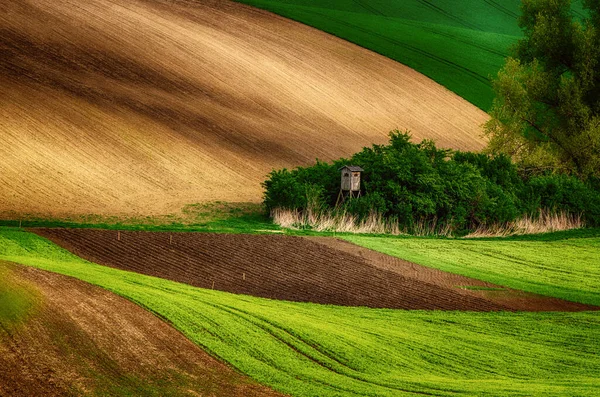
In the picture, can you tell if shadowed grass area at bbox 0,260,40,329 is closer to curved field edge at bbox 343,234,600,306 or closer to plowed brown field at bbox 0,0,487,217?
curved field edge at bbox 343,234,600,306

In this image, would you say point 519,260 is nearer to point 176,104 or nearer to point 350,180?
point 350,180

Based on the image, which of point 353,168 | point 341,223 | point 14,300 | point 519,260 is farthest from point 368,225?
point 14,300

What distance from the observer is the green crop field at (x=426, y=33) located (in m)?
66.9

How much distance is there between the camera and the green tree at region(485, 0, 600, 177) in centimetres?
4278

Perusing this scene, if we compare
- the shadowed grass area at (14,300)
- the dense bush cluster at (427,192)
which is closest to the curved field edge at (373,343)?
the shadowed grass area at (14,300)

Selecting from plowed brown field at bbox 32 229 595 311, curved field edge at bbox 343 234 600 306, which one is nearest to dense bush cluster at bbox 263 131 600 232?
curved field edge at bbox 343 234 600 306

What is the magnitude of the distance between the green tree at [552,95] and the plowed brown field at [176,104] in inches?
328

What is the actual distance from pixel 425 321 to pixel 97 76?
31939 mm

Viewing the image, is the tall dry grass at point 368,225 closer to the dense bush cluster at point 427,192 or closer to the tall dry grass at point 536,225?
the tall dry grass at point 536,225

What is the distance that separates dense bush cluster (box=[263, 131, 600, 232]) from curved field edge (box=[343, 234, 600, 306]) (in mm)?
1845

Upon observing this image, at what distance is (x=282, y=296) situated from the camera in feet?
70.3

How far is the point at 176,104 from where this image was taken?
4766 centimetres

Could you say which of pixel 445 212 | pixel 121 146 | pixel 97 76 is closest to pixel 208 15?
pixel 97 76

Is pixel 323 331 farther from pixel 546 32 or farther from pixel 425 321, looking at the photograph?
pixel 546 32
